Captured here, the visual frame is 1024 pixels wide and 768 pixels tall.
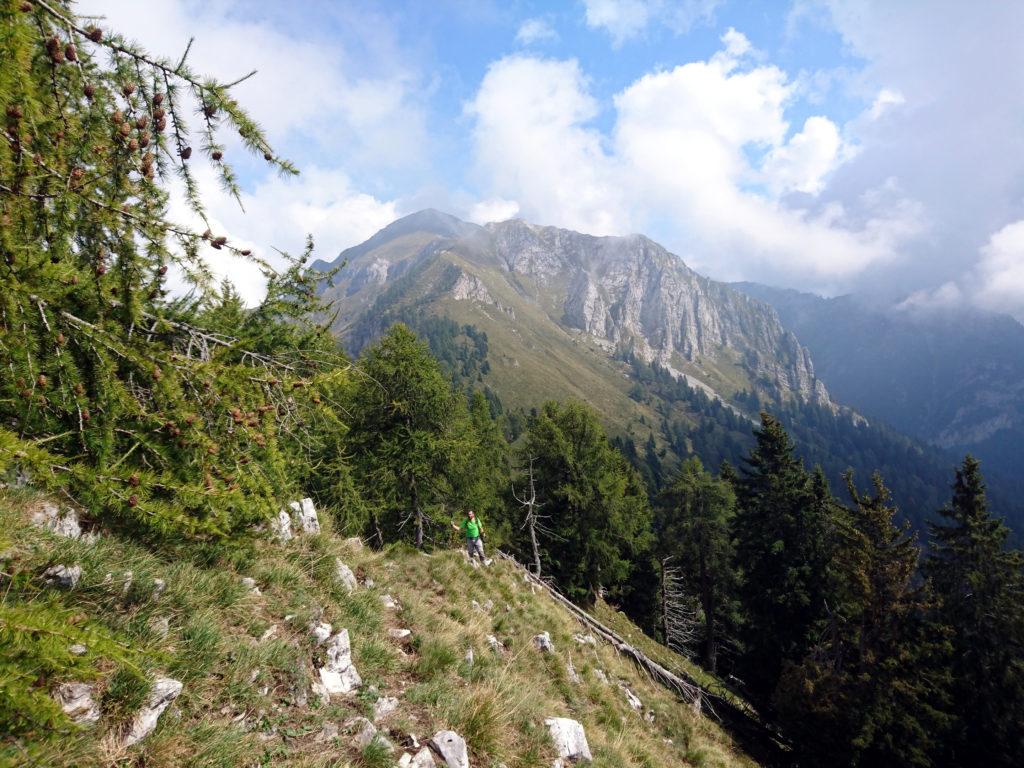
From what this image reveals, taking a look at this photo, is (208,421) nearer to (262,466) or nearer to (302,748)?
(262,466)

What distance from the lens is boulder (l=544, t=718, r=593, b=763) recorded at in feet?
21.0

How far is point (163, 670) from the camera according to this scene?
13.0 feet

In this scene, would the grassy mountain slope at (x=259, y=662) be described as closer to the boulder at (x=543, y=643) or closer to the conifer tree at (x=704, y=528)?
the boulder at (x=543, y=643)

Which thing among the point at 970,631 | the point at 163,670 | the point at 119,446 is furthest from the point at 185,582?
the point at 970,631

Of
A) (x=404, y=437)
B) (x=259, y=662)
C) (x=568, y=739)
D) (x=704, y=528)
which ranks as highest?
(x=404, y=437)

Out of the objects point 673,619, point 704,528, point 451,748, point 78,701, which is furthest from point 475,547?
point 673,619

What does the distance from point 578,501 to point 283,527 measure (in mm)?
22475

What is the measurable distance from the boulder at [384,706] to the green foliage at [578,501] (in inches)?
917

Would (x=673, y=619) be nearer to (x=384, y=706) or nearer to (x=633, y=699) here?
(x=633, y=699)

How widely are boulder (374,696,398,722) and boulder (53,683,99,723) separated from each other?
2.67 metres

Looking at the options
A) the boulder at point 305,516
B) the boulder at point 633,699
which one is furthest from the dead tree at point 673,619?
the boulder at point 305,516

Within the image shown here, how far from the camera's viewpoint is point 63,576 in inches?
157

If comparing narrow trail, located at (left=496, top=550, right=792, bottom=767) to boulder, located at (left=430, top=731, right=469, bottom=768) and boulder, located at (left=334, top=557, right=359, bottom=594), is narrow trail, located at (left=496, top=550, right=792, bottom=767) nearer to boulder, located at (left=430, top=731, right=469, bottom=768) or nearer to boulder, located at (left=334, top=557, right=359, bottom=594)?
boulder, located at (left=334, top=557, right=359, bottom=594)

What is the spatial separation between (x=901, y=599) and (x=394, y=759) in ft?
67.9
